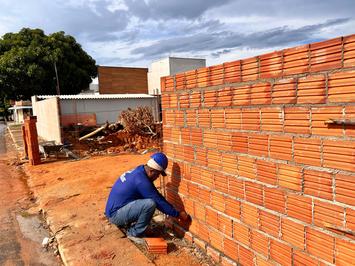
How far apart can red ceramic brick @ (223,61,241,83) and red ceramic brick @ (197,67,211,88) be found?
11.3 inches

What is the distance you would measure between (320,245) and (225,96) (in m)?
1.54

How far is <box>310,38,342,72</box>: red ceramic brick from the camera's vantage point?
199 cm

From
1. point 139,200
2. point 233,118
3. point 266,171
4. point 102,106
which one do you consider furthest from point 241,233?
point 102,106

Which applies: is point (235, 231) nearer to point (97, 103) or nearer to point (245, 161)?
point (245, 161)

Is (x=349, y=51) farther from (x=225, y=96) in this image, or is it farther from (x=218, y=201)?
(x=218, y=201)

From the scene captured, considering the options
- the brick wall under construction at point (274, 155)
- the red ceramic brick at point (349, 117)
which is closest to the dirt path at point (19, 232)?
the brick wall under construction at point (274, 155)

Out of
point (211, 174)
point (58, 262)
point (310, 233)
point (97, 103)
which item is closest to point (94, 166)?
point (58, 262)

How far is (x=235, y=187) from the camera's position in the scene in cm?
297

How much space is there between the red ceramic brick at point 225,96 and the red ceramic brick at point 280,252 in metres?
1.34

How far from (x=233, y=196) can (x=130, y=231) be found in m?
1.79

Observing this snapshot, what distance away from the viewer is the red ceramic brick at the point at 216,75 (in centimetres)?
301

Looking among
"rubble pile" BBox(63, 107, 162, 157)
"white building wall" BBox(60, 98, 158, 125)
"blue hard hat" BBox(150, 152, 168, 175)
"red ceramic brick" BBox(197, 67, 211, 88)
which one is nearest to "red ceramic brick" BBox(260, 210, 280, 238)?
"red ceramic brick" BBox(197, 67, 211, 88)

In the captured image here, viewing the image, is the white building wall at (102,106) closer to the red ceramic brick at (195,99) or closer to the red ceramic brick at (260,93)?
the red ceramic brick at (195,99)

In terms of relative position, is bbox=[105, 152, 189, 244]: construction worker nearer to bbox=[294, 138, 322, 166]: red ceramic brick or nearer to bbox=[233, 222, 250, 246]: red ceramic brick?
bbox=[233, 222, 250, 246]: red ceramic brick
